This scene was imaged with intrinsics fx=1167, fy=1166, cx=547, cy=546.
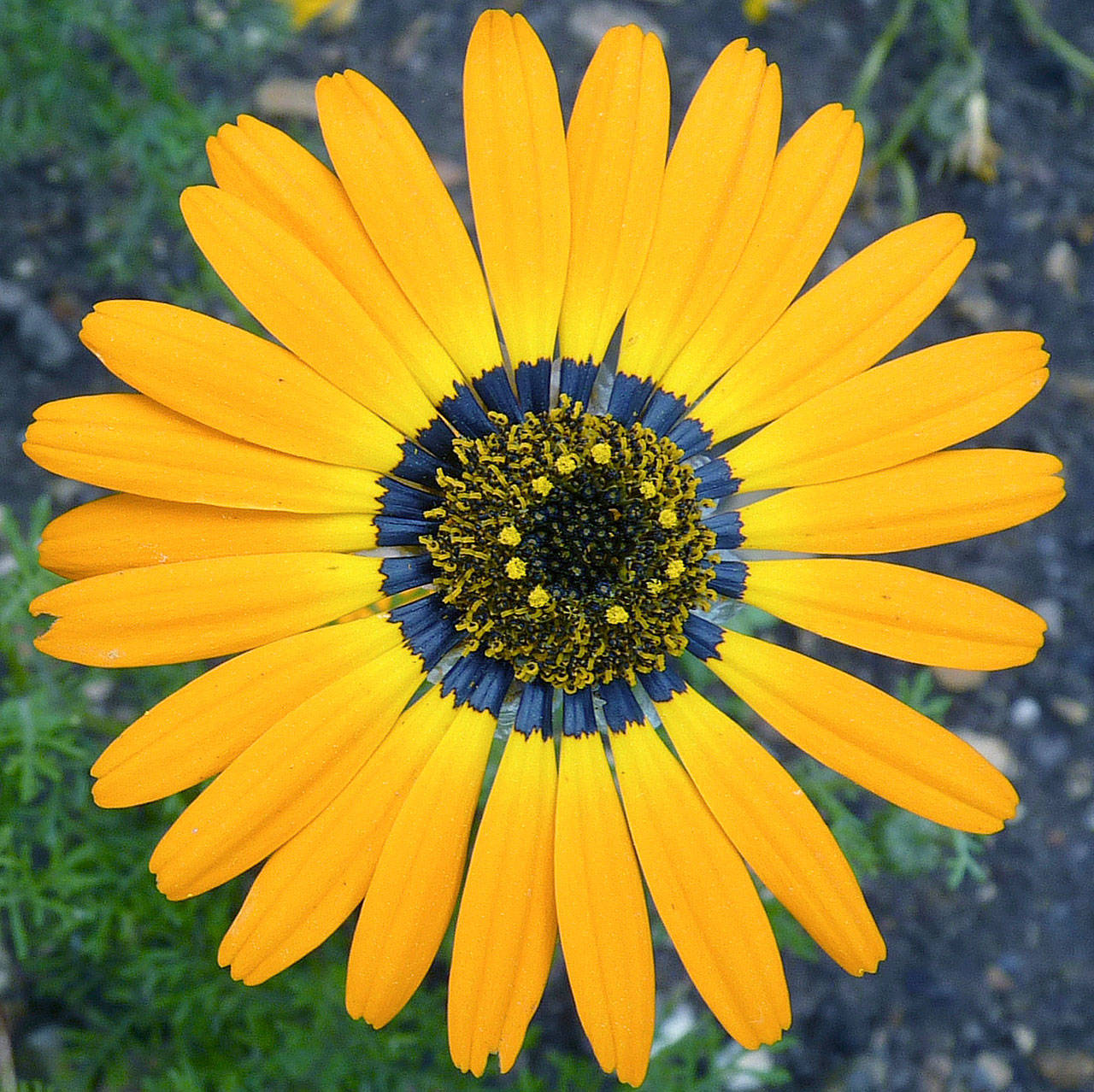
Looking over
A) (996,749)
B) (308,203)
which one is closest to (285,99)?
(308,203)

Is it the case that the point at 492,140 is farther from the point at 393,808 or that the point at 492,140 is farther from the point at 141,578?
the point at 393,808

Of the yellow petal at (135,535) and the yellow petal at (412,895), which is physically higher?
the yellow petal at (135,535)

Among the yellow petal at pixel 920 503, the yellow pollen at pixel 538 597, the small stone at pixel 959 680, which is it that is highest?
the yellow pollen at pixel 538 597

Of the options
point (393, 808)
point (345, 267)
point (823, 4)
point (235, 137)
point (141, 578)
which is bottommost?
point (393, 808)

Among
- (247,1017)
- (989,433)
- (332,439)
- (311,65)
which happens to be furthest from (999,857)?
(311,65)

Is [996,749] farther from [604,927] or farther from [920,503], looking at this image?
[604,927]

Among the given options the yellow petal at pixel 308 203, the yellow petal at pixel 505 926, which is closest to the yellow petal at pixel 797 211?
the yellow petal at pixel 308 203

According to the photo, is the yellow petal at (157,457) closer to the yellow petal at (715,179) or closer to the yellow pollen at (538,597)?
the yellow pollen at (538,597)
